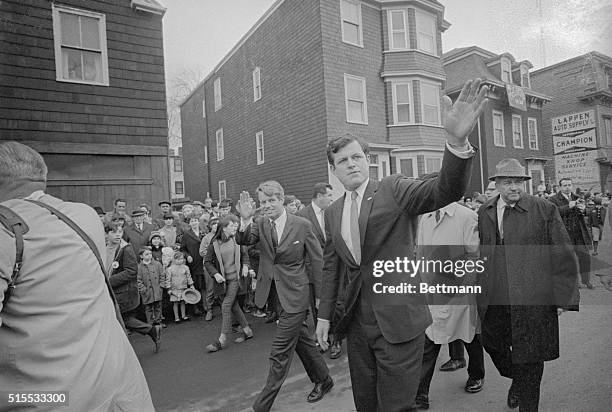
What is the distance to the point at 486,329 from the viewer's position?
2.70m

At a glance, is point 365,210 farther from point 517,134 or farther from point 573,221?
point 573,221

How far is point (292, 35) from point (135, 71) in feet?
14.5

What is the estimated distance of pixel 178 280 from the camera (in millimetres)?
5645

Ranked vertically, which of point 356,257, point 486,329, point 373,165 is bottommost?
point 486,329

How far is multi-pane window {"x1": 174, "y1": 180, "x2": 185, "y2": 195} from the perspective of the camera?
7659 millimetres

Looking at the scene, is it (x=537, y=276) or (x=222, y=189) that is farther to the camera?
(x=222, y=189)

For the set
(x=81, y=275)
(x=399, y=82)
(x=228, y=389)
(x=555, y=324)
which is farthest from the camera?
(x=399, y=82)

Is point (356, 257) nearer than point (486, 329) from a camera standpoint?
Yes

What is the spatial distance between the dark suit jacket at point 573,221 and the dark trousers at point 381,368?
201 centimetres

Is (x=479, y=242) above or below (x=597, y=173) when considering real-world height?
below

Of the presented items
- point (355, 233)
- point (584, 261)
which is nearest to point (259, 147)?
point (584, 261)

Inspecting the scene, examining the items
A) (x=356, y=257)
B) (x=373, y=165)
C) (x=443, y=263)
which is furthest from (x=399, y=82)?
(x=356, y=257)

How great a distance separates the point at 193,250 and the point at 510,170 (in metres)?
4.75

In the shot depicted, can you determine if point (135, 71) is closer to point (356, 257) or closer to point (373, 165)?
point (356, 257)
